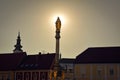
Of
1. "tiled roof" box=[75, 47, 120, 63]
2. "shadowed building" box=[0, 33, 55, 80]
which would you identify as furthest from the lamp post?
"tiled roof" box=[75, 47, 120, 63]

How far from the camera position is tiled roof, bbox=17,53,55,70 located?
354ft

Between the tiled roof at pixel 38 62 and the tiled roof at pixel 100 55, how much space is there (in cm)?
830

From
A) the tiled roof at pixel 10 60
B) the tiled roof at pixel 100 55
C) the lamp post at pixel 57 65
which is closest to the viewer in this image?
the lamp post at pixel 57 65

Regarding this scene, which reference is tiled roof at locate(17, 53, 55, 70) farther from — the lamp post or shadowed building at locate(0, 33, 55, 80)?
the lamp post

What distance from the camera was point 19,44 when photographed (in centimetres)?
13962

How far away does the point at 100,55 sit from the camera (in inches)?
4464

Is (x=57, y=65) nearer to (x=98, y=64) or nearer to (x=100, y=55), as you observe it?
(x=98, y=64)

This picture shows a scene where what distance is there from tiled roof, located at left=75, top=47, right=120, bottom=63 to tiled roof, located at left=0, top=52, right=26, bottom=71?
14562mm

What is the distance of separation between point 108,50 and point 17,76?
→ 939 inches

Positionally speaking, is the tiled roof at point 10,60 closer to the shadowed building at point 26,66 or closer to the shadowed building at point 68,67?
the shadowed building at point 26,66

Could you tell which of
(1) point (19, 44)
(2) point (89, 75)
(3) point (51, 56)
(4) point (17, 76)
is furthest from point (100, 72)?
(1) point (19, 44)

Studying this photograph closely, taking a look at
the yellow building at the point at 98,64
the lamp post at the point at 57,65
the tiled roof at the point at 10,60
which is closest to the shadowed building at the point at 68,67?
the yellow building at the point at 98,64

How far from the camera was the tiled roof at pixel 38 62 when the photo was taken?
10781 cm

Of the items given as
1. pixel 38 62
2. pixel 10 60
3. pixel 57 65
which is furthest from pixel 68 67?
pixel 57 65
